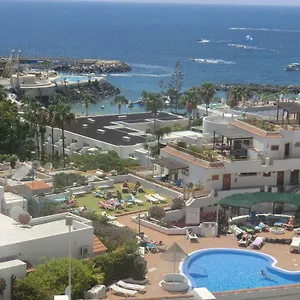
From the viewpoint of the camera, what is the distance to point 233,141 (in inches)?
1577

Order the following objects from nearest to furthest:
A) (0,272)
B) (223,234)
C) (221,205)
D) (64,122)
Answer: (0,272)
(223,234)
(221,205)
(64,122)

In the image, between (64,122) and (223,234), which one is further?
(64,122)

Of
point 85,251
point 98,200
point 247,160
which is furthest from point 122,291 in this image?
point 247,160

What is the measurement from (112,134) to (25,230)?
101ft

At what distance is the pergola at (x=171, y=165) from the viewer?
3891cm

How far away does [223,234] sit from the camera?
108ft

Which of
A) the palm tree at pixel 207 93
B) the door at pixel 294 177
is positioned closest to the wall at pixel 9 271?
the door at pixel 294 177

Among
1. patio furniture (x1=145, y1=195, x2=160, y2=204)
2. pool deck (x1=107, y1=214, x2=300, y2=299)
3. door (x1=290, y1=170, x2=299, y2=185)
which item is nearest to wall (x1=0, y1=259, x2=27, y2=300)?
pool deck (x1=107, y1=214, x2=300, y2=299)

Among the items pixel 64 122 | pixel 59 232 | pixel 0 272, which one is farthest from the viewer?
pixel 64 122

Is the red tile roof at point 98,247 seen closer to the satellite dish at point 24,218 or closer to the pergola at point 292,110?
the satellite dish at point 24,218

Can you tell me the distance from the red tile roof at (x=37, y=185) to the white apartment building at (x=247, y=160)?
7.99 meters

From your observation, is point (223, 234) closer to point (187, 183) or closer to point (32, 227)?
point (187, 183)

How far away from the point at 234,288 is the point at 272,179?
44.5 feet

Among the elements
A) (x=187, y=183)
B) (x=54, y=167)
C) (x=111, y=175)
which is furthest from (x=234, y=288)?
(x=54, y=167)
